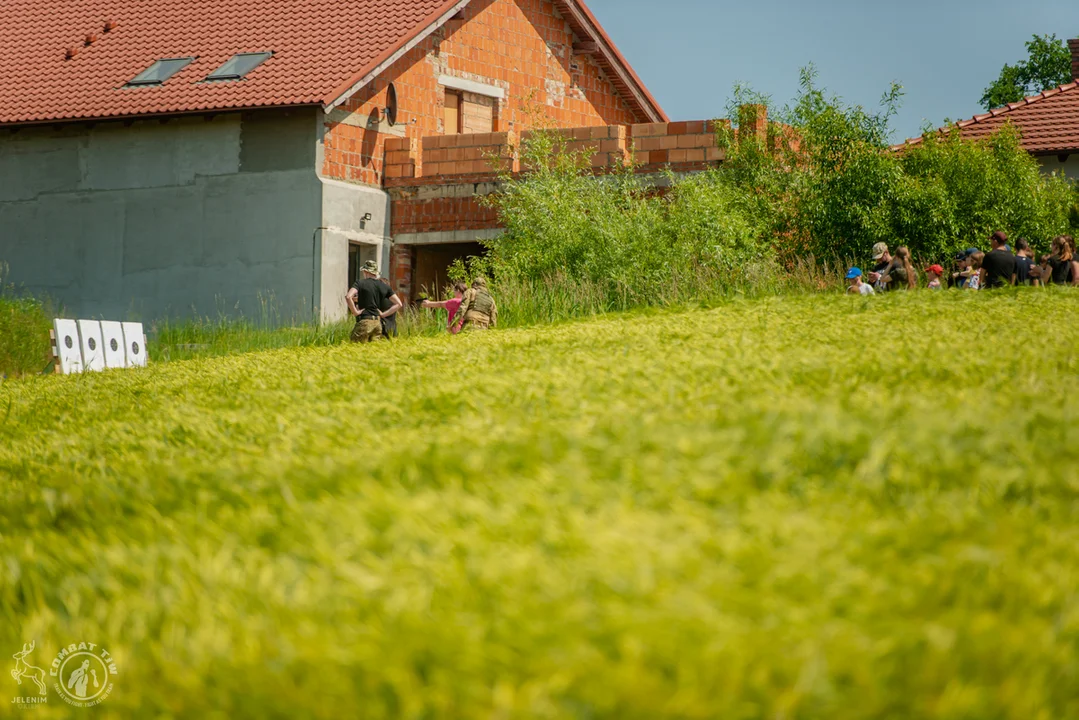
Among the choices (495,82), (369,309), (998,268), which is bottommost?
(369,309)

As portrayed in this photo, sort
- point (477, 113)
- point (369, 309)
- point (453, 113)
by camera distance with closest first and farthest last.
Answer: point (369, 309), point (453, 113), point (477, 113)

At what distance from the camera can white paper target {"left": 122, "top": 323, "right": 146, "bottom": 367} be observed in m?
19.0

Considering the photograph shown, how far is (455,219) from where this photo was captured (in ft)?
81.8

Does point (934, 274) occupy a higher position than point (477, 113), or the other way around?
point (477, 113)

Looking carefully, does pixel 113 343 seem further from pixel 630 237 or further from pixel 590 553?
pixel 590 553

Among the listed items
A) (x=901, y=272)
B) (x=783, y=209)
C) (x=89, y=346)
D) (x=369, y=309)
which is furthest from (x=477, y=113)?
(x=901, y=272)

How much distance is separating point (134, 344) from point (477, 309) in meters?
5.68

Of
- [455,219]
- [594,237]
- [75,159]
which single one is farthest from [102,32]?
[594,237]

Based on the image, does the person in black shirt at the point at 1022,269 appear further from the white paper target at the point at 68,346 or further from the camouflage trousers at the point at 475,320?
the white paper target at the point at 68,346

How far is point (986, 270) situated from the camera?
52.5ft

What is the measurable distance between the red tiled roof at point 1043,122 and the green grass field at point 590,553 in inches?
877

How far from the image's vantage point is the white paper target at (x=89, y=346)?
17875 mm

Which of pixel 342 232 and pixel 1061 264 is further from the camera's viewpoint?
pixel 342 232

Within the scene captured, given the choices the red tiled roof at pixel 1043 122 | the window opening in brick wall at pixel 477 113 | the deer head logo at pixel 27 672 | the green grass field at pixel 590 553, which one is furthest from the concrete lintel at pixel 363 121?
the deer head logo at pixel 27 672
